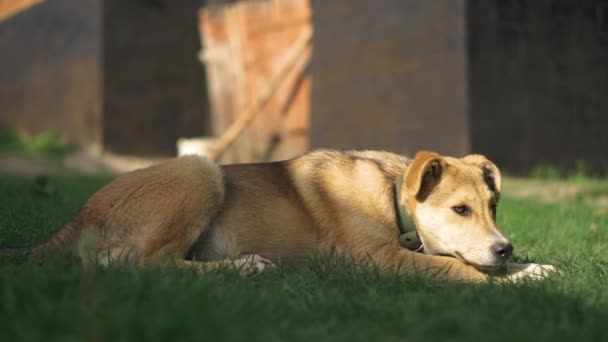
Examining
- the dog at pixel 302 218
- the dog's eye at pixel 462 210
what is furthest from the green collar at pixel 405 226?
the dog's eye at pixel 462 210

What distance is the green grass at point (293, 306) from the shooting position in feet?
7.54

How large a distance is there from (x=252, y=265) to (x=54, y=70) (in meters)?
11.9

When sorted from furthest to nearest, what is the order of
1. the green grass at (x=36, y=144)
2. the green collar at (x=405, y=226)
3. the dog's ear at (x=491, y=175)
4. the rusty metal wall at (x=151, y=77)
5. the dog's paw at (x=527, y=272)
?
the rusty metal wall at (x=151, y=77)
the green grass at (x=36, y=144)
the dog's ear at (x=491, y=175)
the green collar at (x=405, y=226)
the dog's paw at (x=527, y=272)

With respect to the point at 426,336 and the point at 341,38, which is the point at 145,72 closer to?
the point at 341,38

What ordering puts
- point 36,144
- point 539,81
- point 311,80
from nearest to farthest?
point 539,81, point 311,80, point 36,144

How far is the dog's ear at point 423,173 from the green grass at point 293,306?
2.19 ft

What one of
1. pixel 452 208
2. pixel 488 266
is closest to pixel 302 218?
pixel 452 208

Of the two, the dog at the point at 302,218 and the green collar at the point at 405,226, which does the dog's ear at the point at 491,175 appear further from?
the green collar at the point at 405,226

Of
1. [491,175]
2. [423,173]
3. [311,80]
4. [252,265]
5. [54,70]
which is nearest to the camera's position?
[252,265]

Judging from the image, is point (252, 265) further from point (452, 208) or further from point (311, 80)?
point (311, 80)

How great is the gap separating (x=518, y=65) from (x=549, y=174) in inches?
63.2

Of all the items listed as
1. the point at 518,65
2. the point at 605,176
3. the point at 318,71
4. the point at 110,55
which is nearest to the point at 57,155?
the point at 110,55

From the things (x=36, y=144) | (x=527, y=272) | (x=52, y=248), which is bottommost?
(x=36, y=144)

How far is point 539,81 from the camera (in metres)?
9.88
